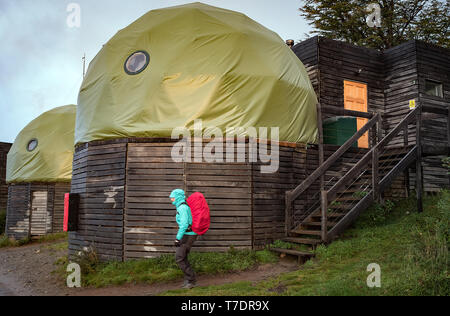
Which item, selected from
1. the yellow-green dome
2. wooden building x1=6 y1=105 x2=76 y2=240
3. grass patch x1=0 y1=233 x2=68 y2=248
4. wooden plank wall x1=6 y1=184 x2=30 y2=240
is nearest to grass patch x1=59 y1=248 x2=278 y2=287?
grass patch x1=0 y1=233 x2=68 y2=248

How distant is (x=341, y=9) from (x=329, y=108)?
1308 centimetres

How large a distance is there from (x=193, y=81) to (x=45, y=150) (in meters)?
12.9

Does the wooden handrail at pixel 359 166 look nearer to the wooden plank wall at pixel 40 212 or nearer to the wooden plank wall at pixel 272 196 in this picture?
the wooden plank wall at pixel 272 196

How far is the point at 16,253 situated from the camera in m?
15.1

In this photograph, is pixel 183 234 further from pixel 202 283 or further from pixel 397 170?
pixel 397 170

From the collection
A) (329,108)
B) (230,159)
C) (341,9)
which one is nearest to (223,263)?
(230,159)

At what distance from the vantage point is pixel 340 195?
9.77 m

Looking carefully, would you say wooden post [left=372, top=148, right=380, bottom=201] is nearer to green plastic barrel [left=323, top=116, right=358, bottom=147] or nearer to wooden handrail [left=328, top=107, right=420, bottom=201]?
wooden handrail [left=328, top=107, right=420, bottom=201]

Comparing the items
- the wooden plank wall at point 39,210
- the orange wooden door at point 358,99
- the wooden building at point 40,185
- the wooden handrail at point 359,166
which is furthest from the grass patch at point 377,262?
the wooden building at point 40,185

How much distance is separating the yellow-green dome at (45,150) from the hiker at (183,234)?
45.3 ft

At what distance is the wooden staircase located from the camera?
872 cm

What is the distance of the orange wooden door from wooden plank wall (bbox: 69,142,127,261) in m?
8.25

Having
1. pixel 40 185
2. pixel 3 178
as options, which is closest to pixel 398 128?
pixel 40 185

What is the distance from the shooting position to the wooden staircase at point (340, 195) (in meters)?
8.72
